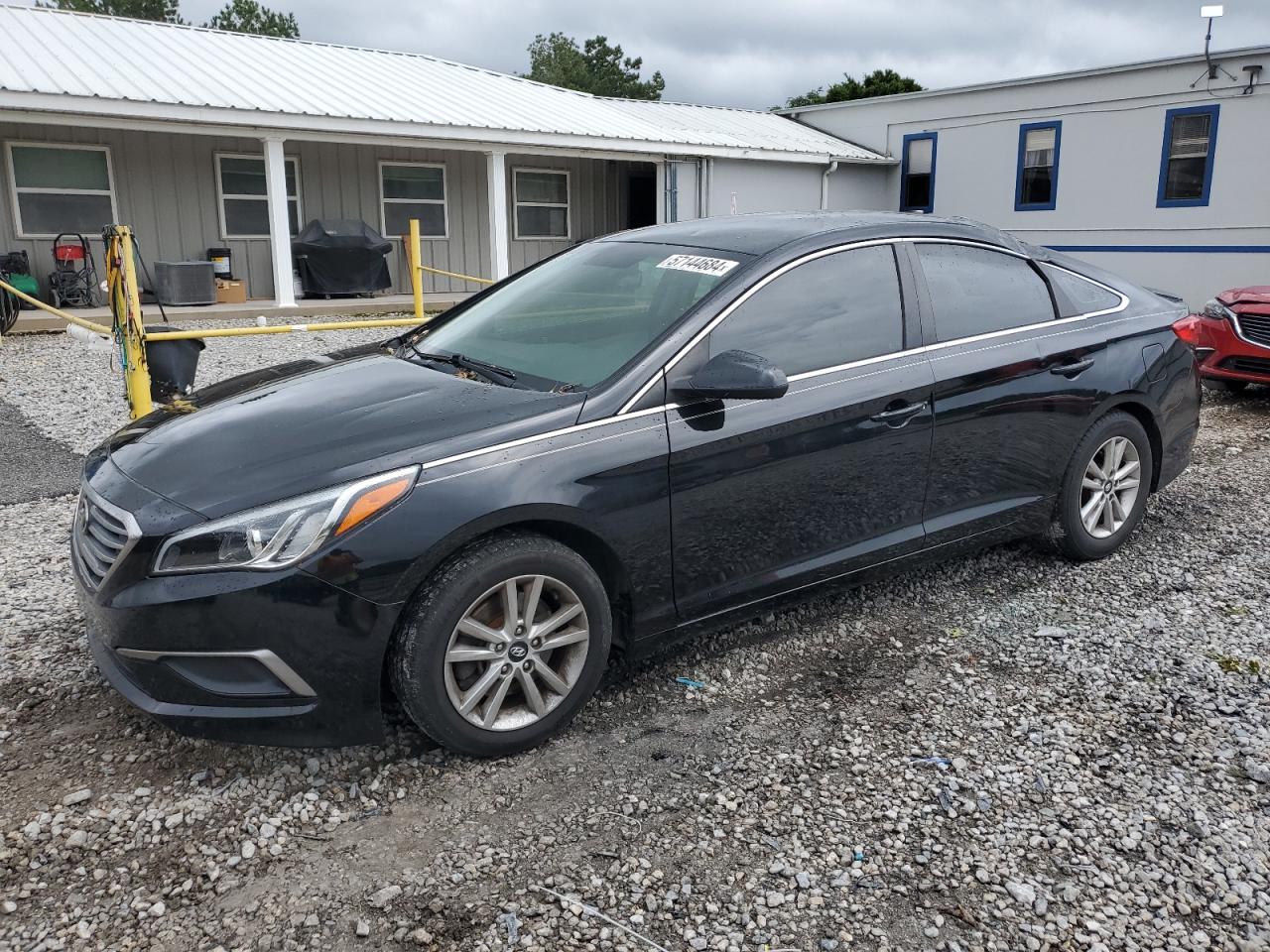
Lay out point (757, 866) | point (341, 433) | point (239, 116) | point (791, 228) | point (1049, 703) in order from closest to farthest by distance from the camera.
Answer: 1. point (757, 866)
2. point (341, 433)
3. point (1049, 703)
4. point (791, 228)
5. point (239, 116)

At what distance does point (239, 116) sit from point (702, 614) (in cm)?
1259

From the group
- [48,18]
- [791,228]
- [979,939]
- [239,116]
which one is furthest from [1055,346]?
[48,18]

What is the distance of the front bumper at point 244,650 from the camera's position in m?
2.70

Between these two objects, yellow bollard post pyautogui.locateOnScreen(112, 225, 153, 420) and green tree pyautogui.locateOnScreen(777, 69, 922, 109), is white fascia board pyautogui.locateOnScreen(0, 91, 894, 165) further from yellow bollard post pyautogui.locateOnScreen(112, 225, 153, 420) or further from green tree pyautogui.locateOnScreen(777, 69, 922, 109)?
green tree pyautogui.locateOnScreen(777, 69, 922, 109)

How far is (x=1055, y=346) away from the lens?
4.42 m

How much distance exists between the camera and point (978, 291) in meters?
4.30

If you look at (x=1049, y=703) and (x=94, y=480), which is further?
(x=1049, y=703)

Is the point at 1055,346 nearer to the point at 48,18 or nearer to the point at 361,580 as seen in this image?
the point at 361,580

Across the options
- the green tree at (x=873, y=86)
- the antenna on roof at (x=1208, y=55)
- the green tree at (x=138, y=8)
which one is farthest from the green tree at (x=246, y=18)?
the antenna on roof at (x=1208, y=55)

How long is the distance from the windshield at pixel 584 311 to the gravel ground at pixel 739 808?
1.19m

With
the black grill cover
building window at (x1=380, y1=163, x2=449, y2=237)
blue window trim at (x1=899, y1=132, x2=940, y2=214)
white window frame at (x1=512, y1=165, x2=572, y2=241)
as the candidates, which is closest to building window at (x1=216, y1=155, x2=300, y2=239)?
the black grill cover

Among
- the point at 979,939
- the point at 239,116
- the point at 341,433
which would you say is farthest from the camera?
the point at 239,116

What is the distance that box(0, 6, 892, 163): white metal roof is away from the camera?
13.0m

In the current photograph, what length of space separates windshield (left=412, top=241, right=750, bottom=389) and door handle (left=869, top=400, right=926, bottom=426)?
79 centimetres
